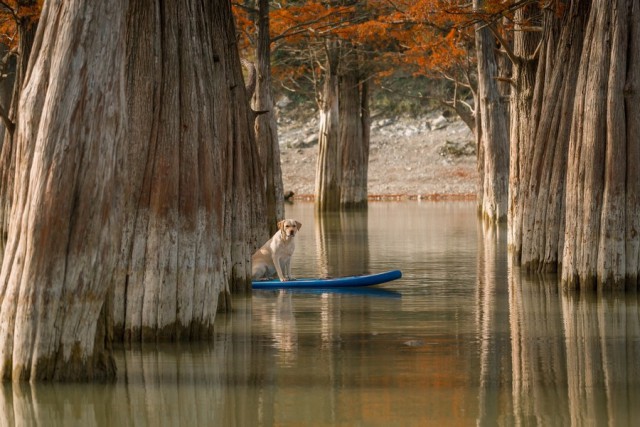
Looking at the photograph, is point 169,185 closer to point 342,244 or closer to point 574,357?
point 574,357

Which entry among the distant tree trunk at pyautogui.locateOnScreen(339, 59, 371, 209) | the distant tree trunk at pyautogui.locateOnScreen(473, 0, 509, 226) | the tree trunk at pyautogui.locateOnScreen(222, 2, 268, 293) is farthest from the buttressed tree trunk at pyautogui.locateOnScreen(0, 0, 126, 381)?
the distant tree trunk at pyautogui.locateOnScreen(339, 59, 371, 209)

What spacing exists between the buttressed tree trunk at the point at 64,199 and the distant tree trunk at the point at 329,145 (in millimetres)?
31239

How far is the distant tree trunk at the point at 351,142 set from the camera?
42688 millimetres

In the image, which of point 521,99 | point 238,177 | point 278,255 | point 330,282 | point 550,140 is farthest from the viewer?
point 521,99

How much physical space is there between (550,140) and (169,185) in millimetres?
7841

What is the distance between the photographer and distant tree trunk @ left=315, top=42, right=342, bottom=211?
40594mm

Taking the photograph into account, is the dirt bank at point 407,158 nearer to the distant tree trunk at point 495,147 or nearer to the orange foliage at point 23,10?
the distant tree trunk at point 495,147

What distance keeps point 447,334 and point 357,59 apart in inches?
1231

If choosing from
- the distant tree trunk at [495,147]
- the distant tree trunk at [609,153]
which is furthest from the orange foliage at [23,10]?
the distant tree trunk at [609,153]

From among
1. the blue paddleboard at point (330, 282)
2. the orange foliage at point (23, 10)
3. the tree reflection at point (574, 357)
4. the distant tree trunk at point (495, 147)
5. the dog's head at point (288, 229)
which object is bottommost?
the tree reflection at point (574, 357)

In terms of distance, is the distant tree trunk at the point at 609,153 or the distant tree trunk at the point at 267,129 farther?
Answer: the distant tree trunk at the point at 267,129

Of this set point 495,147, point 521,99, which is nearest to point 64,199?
point 521,99

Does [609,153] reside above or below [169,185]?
above

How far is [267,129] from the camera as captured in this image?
25750 mm
